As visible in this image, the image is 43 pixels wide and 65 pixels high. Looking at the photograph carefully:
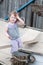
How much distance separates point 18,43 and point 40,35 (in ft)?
3.39

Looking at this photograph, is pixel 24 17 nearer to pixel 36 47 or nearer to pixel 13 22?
pixel 36 47

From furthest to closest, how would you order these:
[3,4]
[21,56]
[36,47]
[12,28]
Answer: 1. [3,4]
2. [36,47]
3. [12,28]
4. [21,56]

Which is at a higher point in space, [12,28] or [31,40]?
[12,28]

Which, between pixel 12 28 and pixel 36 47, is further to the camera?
pixel 36 47

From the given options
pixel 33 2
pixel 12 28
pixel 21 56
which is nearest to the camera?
pixel 21 56

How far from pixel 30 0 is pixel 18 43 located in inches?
129

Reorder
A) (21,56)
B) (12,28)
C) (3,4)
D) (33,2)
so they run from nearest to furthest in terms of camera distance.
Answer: (21,56)
(12,28)
(33,2)
(3,4)

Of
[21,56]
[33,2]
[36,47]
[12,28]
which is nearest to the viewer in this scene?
[21,56]

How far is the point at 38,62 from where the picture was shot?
632 centimetres

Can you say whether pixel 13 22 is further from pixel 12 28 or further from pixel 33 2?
pixel 33 2

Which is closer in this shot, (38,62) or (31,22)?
(38,62)

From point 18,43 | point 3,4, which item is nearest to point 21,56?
point 18,43

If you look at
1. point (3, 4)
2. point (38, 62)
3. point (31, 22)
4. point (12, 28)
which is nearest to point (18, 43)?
point (12, 28)

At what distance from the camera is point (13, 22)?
6.83 metres
